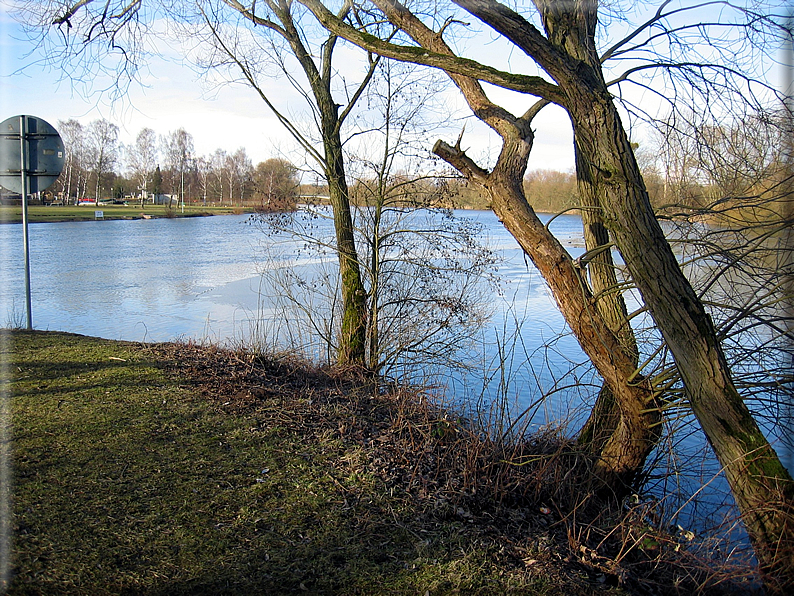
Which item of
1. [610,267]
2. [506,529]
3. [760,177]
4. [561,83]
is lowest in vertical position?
[506,529]

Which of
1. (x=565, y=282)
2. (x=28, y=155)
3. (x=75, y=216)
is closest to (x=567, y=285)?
(x=565, y=282)

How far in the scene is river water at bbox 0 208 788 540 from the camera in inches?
283

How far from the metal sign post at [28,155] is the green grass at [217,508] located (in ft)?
11.7

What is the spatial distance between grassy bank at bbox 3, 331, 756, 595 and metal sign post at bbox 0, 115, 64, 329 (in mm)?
3343

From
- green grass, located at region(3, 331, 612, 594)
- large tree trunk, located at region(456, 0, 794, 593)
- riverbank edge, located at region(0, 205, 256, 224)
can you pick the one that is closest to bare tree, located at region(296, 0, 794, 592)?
large tree trunk, located at region(456, 0, 794, 593)

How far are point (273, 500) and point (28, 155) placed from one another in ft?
21.7

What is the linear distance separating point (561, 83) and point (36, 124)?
23.3 ft

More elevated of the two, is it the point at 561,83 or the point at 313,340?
the point at 561,83

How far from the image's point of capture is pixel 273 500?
12.7 ft

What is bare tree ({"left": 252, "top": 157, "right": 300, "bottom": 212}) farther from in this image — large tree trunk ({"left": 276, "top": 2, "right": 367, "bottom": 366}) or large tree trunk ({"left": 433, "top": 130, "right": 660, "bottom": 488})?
large tree trunk ({"left": 433, "top": 130, "right": 660, "bottom": 488})

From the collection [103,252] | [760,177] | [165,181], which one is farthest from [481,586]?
[165,181]

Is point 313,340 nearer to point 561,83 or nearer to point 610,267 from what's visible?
point 610,267

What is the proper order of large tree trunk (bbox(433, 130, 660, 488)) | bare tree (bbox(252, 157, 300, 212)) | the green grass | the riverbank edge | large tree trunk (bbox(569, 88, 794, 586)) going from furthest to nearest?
the riverbank edge → bare tree (bbox(252, 157, 300, 212)) → large tree trunk (bbox(433, 130, 660, 488)) → large tree trunk (bbox(569, 88, 794, 586)) → the green grass

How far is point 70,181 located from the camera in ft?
178
